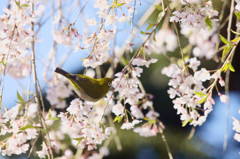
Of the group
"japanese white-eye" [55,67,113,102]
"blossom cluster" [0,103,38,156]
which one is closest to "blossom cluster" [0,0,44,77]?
"blossom cluster" [0,103,38,156]

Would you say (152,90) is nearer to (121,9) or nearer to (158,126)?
(158,126)

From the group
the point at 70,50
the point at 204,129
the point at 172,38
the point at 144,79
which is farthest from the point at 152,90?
the point at 70,50

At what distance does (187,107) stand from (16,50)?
55cm

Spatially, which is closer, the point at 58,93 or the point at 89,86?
the point at 89,86

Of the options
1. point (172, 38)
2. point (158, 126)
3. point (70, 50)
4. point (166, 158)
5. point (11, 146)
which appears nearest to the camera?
point (11, 146)

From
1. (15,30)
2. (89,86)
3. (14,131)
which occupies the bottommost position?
(14,131)

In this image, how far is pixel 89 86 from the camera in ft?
3.48

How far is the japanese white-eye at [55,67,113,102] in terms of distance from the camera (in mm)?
1044

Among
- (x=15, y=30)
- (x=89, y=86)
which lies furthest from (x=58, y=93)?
(x=89, y=86)

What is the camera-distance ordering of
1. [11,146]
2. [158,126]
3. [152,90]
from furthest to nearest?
[152,90] < [158,126] < [11,146]

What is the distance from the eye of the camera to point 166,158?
3516 mm

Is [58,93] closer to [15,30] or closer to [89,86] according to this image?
[15,30]

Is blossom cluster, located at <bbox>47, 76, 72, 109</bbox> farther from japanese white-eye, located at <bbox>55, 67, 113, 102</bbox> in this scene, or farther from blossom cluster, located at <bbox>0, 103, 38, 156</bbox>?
japanese white-eye, located at <bbox>55, 67, 113, 102</bbox>

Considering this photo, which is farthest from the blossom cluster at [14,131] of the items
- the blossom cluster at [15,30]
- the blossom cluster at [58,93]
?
the blossom cluster at [58,93]
